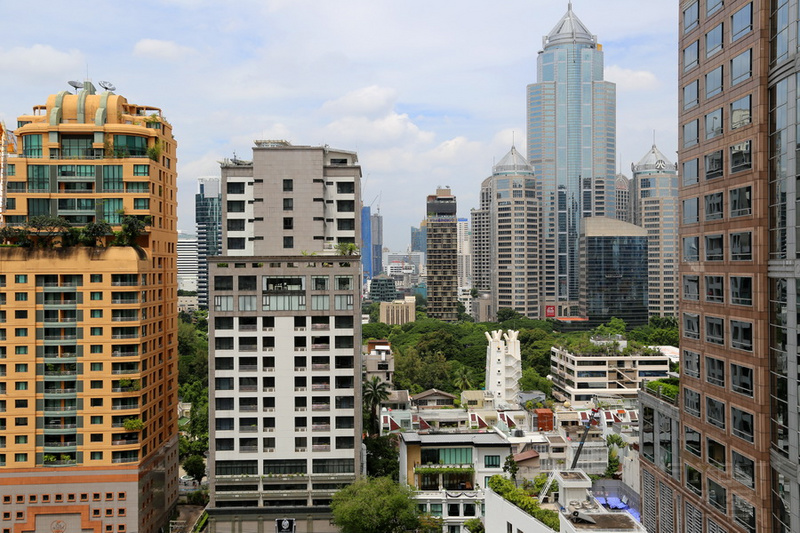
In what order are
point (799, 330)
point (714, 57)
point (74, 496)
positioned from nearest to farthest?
point (799, 330)
point (714, 57)
point (74, 496)

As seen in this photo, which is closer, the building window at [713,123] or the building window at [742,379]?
the building window at [742,379]

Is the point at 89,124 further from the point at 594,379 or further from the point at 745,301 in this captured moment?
the point at 594,379

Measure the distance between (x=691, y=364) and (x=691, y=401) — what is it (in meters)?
1.95

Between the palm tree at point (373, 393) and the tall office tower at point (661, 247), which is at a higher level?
the tall office tower at point (661, 247)

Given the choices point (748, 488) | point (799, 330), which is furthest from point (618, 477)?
point (799, 330)

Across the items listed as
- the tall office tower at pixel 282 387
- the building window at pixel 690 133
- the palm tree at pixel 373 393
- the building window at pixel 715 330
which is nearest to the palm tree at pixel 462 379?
the palm tree at pixel 373 393

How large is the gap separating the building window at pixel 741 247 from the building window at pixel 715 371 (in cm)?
534

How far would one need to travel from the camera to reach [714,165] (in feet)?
108

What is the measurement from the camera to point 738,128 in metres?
30.6

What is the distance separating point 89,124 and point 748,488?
57.8 m

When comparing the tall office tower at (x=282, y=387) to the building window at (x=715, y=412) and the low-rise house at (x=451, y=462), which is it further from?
the building window at (x=715, y=412)

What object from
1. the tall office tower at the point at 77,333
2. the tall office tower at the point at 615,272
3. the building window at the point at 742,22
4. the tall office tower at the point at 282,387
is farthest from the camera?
the tall office tower at the point at 615,272

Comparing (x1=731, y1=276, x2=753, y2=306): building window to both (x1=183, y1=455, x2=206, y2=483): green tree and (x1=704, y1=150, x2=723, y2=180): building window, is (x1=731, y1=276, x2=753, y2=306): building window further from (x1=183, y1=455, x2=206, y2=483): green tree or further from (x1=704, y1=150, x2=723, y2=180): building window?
(x1=183, y1=455, x2=206, y2=483): green tree

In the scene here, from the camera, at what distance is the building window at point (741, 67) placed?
1173 inches
